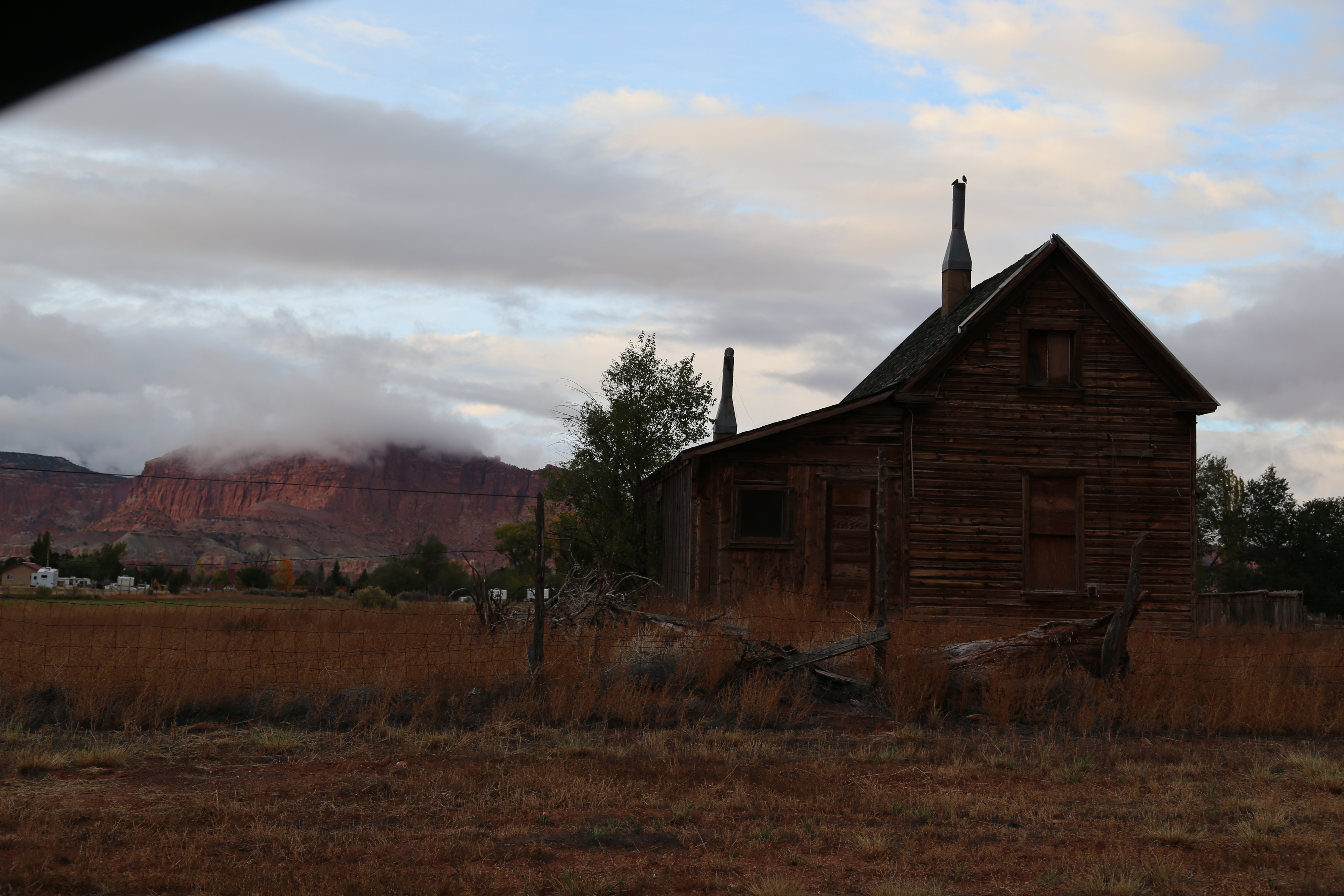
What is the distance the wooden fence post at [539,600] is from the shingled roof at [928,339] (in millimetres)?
9513

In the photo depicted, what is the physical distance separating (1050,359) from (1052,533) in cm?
321

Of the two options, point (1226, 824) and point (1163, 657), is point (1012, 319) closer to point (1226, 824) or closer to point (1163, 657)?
point (1163, 657)

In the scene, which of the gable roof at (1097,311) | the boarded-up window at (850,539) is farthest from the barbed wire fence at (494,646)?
the gable roof at (1097,311)

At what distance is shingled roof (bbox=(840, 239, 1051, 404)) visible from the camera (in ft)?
62.4

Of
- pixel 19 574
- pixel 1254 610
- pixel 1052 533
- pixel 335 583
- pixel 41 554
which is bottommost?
pixel 19 574

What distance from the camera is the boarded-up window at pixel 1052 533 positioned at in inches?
736

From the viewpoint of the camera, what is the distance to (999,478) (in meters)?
18.7

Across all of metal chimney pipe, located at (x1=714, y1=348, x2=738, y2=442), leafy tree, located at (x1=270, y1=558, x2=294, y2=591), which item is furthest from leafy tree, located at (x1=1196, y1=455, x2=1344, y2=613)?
leafy tree, located at (x1=270, y1=558, x2=294, y2=591)

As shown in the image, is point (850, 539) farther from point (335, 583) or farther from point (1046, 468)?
point (335, 583)

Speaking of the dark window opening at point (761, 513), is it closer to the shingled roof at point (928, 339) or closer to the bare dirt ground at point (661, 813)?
the shingled roof at point (928, 339)

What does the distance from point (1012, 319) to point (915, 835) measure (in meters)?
14.4

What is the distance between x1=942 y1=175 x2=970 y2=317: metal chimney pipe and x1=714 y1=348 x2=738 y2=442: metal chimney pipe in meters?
7.80

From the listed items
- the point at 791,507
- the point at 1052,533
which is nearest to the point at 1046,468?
the point at 1052,533

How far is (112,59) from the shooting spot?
5.12 m
